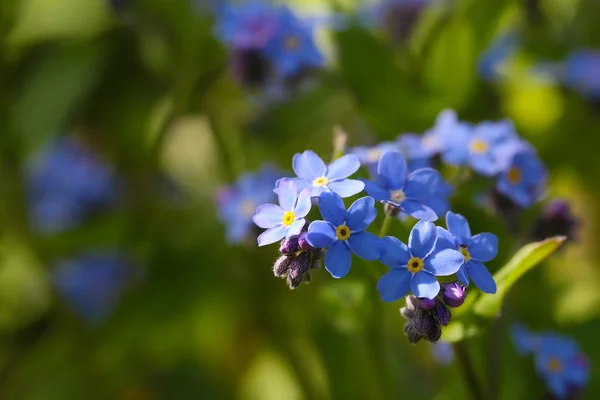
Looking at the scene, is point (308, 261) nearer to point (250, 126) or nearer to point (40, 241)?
point (250, 126)

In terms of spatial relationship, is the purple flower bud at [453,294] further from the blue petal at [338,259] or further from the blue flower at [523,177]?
the blue flower at [523,177]

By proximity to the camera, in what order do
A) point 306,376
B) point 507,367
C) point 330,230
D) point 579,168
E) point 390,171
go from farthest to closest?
point 579,168, point 306,376, point 507,367, point 390,171, point 330,230

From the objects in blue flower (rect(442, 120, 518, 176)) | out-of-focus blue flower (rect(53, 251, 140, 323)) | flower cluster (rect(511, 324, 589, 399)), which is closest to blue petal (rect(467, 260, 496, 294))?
blue flower (rect(442, 120, 518, 176))

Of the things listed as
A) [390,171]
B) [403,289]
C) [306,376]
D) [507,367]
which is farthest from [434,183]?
[306,376]

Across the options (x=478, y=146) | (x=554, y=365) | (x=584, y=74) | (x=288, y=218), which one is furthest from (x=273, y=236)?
(x=584, y=74)

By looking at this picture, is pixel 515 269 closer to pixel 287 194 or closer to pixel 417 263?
pixel 417 263

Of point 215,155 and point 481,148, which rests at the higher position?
point 481,148

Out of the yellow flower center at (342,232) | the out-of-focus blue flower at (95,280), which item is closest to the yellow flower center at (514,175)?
the yellow flower center at (342,232)
